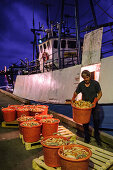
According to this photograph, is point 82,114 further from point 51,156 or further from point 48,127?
point 51,156

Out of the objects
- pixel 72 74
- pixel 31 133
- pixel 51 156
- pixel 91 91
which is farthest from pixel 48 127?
pixel 72 74

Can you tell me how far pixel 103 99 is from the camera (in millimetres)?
6316

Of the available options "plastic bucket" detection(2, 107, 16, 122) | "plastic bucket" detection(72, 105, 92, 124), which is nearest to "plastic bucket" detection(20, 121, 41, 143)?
"plastic bucket" detection(72, 105, 92, 124)

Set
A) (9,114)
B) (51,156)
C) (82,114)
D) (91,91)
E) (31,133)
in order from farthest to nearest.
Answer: (9,114), (91,91), (31,133), (82,114), (51,156)

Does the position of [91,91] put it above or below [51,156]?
above

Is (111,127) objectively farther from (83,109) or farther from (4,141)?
(4,141)

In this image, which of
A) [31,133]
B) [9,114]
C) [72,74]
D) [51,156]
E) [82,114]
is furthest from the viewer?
[72,74]

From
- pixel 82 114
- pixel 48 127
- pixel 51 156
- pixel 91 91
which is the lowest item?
pixel 51 156

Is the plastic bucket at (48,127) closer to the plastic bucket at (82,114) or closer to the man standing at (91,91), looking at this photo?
the plastic bucket at (82,114)

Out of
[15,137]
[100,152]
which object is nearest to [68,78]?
[15,137]

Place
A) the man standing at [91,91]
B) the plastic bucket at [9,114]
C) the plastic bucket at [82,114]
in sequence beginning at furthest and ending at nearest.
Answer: the plastic bucket at [9,114] < the man standing at [91,91] < the plastic bucket at [82,114]

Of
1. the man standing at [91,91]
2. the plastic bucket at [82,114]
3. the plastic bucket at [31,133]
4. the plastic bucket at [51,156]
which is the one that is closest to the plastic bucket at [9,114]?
the plastic bucket at [31,133]

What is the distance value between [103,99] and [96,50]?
7.42 ft

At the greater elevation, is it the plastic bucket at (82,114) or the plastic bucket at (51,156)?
the plastic bucket at (82,114)
